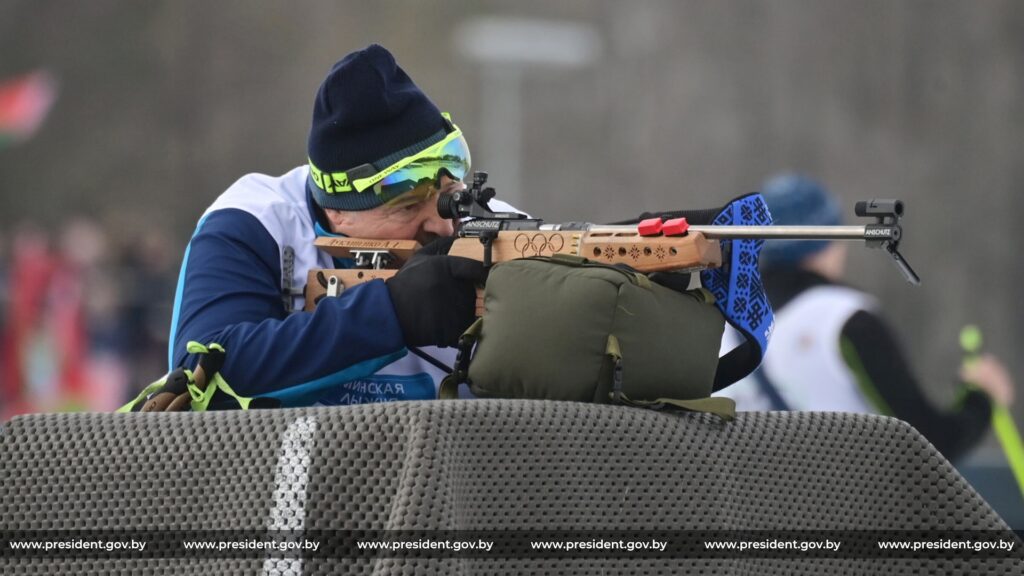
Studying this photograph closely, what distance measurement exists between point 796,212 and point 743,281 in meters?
3.00

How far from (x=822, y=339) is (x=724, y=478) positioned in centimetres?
313

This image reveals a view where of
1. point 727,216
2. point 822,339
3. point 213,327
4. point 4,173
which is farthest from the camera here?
point 4,173

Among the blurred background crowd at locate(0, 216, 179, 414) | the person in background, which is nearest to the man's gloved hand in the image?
the person in background

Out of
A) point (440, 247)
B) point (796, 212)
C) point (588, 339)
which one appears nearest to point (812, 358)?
point (796, 212)

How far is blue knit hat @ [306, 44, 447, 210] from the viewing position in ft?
10.0

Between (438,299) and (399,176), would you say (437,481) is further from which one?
(399,176)

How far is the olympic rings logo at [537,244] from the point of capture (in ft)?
9.03

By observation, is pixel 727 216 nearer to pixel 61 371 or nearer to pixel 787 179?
pixel 787 179

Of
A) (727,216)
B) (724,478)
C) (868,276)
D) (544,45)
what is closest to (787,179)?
(727,216)

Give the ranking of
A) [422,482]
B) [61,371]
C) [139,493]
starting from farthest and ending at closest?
[61,371], [139,493], [422,482]

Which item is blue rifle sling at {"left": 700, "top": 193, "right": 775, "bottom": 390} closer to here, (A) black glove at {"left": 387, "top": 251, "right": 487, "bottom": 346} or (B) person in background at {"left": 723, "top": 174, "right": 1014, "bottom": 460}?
(A) black glove at {"left": 387, "top": 251, "right": 487, "bottom": 346}

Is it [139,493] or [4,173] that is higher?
[139,493]

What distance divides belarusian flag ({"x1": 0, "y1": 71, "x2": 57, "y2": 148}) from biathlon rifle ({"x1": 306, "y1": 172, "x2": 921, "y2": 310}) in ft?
67.9

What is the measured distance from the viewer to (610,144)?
24312 millimetres
